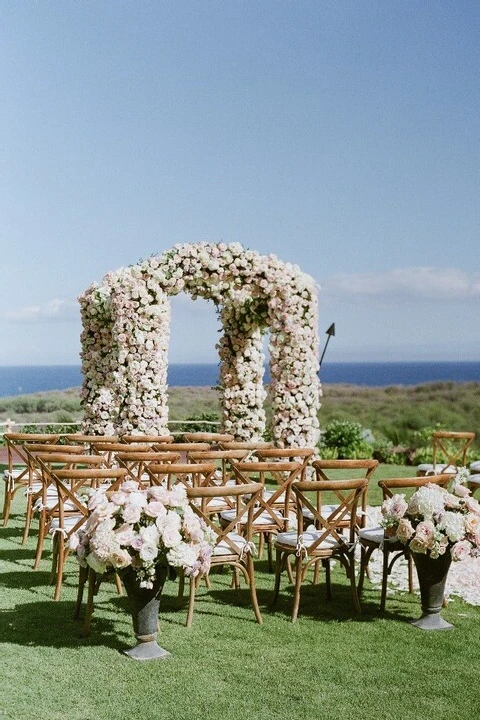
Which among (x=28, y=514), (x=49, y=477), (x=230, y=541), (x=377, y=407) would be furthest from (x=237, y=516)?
(x=377, y=407)

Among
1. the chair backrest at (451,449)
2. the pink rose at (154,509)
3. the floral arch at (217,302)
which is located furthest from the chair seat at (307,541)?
the floral arch at (217,302)

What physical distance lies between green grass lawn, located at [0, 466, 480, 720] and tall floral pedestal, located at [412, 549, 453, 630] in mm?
113

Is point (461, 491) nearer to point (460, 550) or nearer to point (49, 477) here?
point (460, 550)

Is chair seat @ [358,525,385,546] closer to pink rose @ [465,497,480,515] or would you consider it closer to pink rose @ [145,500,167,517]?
pink rose @ [465,497,480,515]

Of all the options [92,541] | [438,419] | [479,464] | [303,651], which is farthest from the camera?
[438,419]

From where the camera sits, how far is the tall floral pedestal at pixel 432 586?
533cm

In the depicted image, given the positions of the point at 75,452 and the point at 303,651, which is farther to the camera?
the point at 75,452

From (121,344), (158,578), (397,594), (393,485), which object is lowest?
(397,594)

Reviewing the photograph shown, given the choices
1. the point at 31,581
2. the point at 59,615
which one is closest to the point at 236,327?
the point at 31,581

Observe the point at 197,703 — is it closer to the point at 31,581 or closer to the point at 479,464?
→ the point at 31,581

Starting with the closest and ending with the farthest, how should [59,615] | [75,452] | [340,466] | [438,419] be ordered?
1. [59,615]
2. [340,466]
3. [75,452]
4. [438,419]

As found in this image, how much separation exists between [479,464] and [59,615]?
21.9ft

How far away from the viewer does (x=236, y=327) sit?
44.4 feet

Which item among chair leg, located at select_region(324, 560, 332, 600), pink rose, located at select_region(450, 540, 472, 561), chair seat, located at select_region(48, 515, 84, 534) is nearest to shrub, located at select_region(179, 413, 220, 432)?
chair seat, located at select_region(48, 515, 84, 534)
